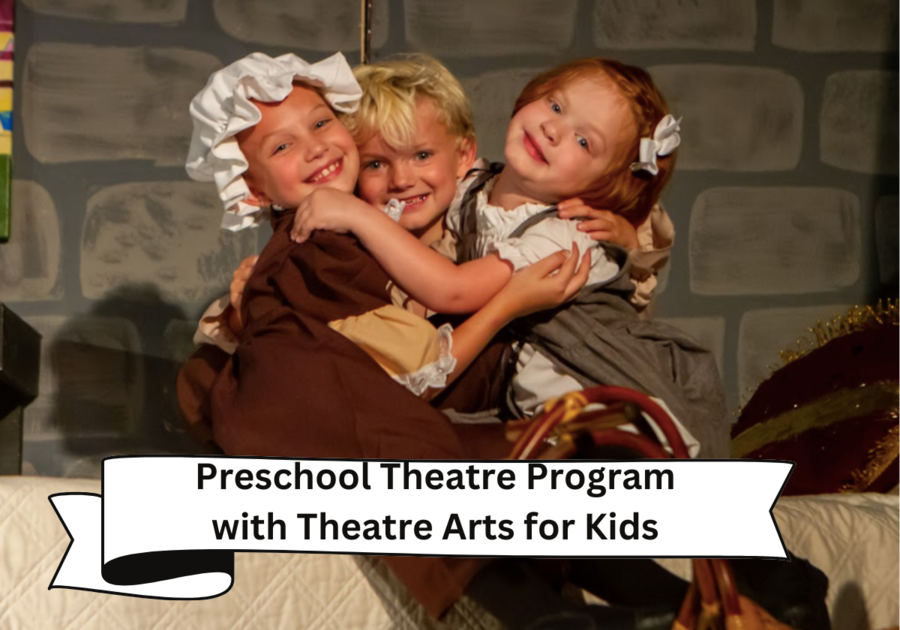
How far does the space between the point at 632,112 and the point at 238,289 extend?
463 millimetres

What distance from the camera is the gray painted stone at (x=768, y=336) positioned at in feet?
4.42

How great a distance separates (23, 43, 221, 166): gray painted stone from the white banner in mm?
347

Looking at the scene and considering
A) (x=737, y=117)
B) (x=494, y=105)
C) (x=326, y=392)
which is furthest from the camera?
(x=737, y=117)

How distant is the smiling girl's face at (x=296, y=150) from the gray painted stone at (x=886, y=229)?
2.18 ft

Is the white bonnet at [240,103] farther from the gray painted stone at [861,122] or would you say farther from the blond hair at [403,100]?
the gray painted stone at [861,122]

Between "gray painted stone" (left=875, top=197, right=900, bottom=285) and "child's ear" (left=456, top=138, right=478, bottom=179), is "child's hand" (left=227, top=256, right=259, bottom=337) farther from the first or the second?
"gray painted stone" (left=875, top=197, right=900, bottom=285)

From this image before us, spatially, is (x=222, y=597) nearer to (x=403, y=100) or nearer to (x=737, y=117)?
(x=403, y=100)

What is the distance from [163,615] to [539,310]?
49 cm

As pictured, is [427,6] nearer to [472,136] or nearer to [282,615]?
[472,136]

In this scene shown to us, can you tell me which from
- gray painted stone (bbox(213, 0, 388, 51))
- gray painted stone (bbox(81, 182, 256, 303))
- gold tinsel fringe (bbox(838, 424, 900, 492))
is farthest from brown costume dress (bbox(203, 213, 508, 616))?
gold tinsel fringe (bbox(838, 424, 900, 492))

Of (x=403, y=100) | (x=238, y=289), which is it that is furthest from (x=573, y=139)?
(x=238, y=289)

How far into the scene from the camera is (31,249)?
124cm

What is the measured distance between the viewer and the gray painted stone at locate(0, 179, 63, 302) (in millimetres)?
1236

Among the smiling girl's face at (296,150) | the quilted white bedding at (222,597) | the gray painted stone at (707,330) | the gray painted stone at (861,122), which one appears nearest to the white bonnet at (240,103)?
the smiling girl's face at (296,150)
